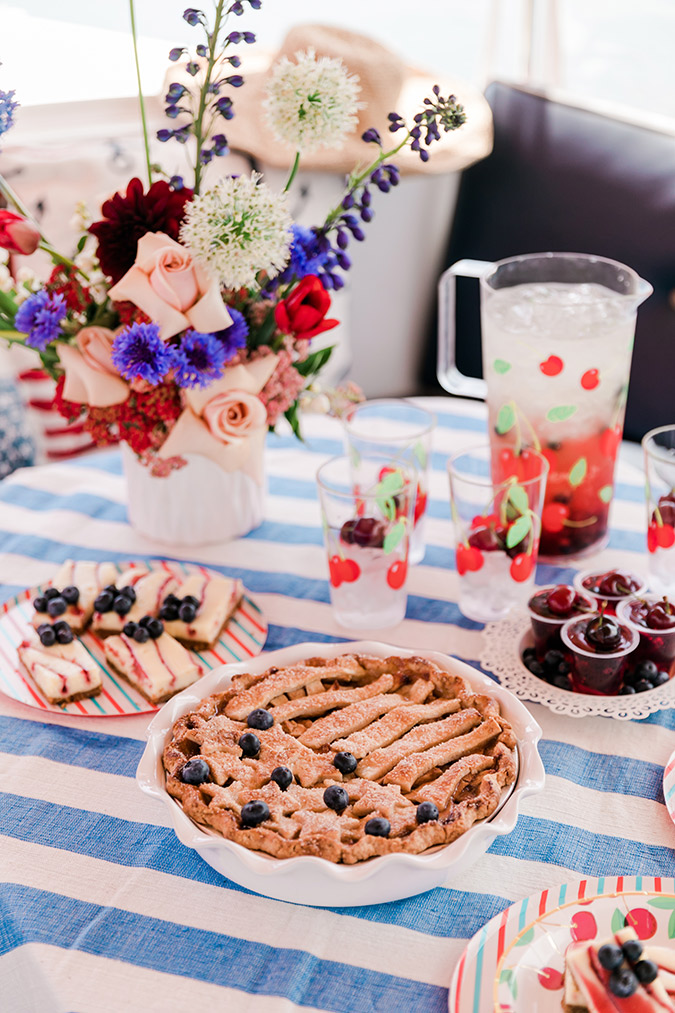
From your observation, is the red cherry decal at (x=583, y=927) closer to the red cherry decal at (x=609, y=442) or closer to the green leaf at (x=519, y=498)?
the green leaf at (x=519, y=498)

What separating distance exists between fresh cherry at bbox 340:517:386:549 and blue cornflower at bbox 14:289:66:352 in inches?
17.0

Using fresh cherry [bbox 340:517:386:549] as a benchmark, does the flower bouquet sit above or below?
above

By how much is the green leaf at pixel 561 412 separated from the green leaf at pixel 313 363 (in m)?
0.32

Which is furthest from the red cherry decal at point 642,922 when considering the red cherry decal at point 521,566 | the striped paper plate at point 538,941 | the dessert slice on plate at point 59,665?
the dessert slice on plate at point 59,665

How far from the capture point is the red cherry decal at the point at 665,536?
121cm

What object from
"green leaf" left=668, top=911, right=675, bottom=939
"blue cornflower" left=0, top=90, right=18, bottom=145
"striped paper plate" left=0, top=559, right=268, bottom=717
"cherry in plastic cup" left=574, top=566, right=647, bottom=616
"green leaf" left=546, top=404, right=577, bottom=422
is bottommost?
"striped paper plate" left=0, top=559, right=268, bottom=717

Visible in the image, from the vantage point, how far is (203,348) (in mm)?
1155

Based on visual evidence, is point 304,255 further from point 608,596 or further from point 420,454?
point 608,596

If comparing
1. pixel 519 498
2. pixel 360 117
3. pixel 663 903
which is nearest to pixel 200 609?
pixel 519 498

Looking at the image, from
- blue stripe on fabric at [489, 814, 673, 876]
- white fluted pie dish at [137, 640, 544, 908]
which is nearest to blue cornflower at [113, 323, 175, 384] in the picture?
white fluted pie dish at [137, 640, 544, 908]

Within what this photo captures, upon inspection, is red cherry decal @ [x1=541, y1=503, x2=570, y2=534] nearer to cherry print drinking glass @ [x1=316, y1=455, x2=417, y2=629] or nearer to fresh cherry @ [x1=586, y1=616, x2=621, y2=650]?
cherry print drinking glass @ [x1=316, y1=455, x2=417, y2=629]

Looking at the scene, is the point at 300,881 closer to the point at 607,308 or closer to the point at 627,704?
the point at 627,704

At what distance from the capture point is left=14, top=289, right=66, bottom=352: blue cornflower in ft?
3.83

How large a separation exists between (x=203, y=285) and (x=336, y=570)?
39 centimetres
